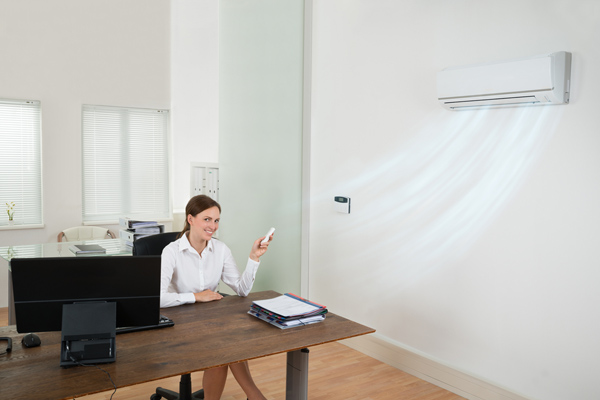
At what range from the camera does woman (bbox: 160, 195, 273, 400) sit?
3.11 metres

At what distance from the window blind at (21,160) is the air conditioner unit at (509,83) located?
186 inches

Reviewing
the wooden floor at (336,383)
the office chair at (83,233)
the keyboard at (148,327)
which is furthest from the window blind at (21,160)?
the keyboard at (148,327)

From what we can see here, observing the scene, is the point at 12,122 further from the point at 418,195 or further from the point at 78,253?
the point at 418,195

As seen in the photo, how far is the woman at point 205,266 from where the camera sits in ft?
10.2

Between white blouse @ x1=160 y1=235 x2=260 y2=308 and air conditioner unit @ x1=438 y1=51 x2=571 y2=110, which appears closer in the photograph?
air conditioner unit @ x1=438 y1=51 x2=571 y2=110

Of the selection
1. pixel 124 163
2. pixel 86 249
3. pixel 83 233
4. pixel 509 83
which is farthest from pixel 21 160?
pixel 509 83

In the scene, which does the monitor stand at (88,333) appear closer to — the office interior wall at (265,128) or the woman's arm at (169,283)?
the woman's arm at (169,283)

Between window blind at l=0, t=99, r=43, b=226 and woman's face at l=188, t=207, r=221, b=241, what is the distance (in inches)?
148

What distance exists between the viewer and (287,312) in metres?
2.72

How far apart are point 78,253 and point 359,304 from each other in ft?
7.81

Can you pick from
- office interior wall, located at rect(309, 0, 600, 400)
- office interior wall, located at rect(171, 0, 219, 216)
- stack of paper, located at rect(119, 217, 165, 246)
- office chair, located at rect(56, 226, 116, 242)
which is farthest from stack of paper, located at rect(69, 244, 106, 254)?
office interior wall, located at rect(171, 0, 219, 216)

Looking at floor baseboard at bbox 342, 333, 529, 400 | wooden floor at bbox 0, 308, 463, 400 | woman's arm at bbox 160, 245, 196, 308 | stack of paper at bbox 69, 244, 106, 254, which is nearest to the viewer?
woman's arm at bbox 160, 245, 196, 308

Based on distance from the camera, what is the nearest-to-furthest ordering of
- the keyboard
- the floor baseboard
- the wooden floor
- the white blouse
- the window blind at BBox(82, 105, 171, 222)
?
the keyboard < the white blouse < the floor baseboard < the wooden floor < the window blind at BBox(82, 105, 171, 222)

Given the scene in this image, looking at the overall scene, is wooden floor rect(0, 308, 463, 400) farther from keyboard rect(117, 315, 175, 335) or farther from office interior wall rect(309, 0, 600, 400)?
keyboard rect(117, 315, 175, 335)
